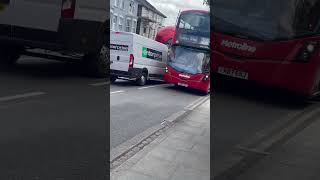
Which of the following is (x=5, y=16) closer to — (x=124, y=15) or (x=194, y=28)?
(x=124, y=15)

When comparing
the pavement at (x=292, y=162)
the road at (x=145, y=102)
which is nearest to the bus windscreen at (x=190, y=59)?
the road at (x=145, y=102)

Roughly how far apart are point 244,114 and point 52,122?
1.98 meters

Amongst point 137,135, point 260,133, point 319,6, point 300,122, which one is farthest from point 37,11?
point 319,6

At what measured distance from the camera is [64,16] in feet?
11.2

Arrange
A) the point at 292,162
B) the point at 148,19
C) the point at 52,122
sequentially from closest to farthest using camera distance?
1. the point at 148,19
2. the point at 292,162
3. the point at 52,122

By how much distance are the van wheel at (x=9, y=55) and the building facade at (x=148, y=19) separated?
9.32 feet

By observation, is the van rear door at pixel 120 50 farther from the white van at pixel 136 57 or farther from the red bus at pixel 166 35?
the red bus at pixel 166 35

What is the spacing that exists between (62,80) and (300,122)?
8.99ft

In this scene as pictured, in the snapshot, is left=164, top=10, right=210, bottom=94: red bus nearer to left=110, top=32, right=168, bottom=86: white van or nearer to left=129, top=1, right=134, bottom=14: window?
left=110, top=32, right=168, bottom=86: white van

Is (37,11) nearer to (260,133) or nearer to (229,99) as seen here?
(229,99)

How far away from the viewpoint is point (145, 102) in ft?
7.66

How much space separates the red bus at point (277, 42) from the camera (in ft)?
13.7

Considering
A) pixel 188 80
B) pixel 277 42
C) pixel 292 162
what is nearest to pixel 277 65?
pixel 277 42

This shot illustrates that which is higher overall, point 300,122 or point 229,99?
point 229,99
